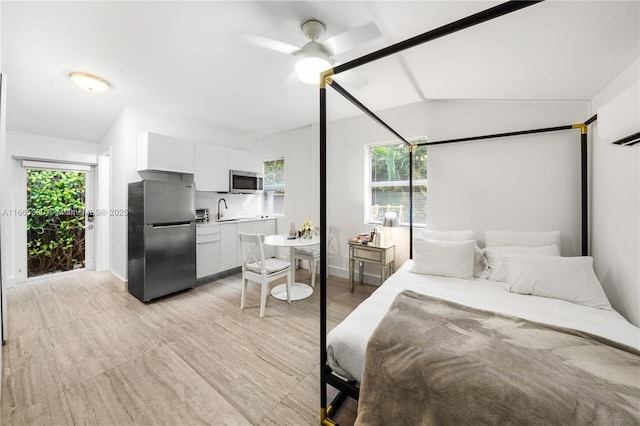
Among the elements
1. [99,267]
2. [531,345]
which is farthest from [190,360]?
[99,267]

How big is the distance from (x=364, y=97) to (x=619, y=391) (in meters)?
3.04

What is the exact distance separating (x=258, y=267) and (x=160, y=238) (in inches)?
54.1

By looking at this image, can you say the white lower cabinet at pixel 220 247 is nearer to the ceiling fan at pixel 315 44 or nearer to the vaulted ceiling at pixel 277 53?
the vaulted ceiling at pixel 277 53

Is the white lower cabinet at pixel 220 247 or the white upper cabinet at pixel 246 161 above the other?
the white upper cabinet at pixel 246 161

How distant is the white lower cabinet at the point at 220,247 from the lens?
3594mm

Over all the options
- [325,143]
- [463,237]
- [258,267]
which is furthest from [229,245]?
[463,237]

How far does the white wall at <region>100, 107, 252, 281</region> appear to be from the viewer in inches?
132

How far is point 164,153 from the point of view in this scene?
331 centimetres

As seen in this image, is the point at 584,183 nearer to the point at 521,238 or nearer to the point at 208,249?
the point at 521,238

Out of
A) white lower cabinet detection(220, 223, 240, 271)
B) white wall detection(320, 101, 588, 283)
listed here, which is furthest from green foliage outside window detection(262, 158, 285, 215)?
white wall detection(320, 101, 588, 283)

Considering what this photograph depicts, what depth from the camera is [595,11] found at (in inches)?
49.8

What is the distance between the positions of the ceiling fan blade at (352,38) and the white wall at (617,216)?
65.9 inches

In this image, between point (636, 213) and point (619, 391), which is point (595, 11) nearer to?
point (636, 213)

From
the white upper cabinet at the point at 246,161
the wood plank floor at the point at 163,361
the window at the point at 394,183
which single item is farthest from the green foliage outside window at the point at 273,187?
the wood plank floor at the point at 163,361
